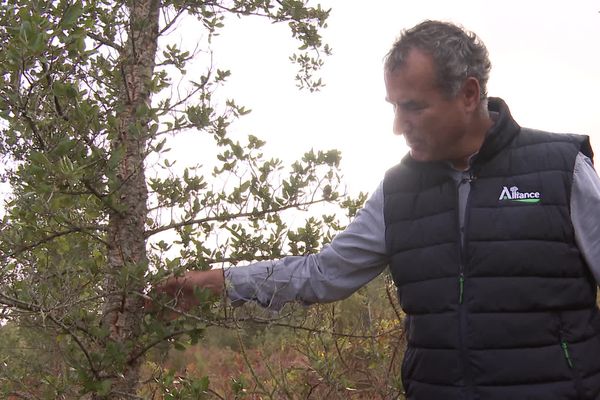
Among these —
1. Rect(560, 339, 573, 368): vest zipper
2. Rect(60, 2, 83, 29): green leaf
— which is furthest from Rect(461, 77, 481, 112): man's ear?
Rect(60, 2, 83, 29): green leaf

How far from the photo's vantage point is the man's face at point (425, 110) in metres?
2.28

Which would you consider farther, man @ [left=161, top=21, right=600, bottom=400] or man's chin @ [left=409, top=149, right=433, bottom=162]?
man's chin @ [left=409, top=149, right=433, bottom=162]

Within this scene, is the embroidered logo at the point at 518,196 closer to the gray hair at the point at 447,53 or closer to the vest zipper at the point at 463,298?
the vest zipper at the point at 463,298

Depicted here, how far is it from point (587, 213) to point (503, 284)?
1.23ft

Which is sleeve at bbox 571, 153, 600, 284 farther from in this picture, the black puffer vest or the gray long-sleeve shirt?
the gray long-sleeve shirt

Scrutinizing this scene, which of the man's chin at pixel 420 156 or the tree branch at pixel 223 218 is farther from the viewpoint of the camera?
the tree branch at pixel 223 218

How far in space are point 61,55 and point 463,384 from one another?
170 centimetres

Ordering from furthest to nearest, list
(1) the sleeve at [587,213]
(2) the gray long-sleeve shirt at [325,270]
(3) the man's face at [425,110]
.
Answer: (2) the gray long-sleeve shirt at [325,270], (3) the man's face at [425,110], (1) the sleeve at [587,213]

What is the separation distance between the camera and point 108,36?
8.56 ft


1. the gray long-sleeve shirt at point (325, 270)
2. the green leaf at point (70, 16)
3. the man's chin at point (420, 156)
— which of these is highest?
the green leaf at point (70, 16)

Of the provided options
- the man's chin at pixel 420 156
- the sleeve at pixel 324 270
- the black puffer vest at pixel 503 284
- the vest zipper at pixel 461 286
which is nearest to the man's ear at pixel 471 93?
the black puffer vest at pixel 503 284

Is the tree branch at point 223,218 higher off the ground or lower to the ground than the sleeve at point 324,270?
higher

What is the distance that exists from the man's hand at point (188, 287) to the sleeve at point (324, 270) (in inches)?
3.3

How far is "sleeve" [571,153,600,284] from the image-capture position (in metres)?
2.10
